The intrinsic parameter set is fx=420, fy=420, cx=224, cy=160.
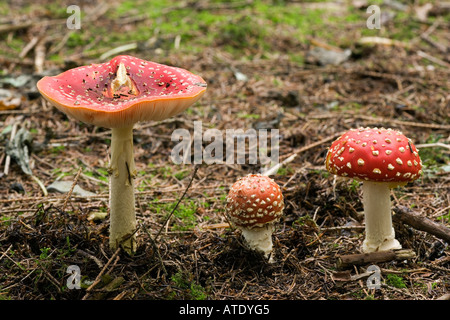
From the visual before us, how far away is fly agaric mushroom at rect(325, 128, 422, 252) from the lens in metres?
2.78

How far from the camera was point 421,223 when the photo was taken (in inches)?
125

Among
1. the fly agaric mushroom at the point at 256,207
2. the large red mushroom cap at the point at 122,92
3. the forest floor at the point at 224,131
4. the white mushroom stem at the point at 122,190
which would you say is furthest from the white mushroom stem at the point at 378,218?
the white mushroom stem at the point at 122,190

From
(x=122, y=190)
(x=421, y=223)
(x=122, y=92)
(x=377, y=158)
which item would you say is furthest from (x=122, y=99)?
(x=421, y=223)

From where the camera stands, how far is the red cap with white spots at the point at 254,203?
305 centimetres

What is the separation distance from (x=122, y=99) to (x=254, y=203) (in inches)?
47.0

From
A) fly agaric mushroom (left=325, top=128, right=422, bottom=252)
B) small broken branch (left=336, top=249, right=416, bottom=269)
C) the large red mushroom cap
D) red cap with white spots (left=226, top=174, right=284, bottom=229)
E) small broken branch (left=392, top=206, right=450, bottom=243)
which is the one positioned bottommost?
small broken branch (left=336, top=249, right=416, bottom=269)

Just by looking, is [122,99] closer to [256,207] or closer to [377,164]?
[256,207]

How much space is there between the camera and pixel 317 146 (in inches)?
190

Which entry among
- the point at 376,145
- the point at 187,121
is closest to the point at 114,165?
the point at 376,145

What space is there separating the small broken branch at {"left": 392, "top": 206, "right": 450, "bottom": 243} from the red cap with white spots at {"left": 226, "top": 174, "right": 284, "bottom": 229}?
3.15 ft

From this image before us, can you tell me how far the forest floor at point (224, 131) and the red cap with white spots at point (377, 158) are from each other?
65 cm

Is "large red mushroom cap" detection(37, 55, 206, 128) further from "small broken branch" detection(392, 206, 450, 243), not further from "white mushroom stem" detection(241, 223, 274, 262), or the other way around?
"small broken branch" detection(392, 206, 450, 243)

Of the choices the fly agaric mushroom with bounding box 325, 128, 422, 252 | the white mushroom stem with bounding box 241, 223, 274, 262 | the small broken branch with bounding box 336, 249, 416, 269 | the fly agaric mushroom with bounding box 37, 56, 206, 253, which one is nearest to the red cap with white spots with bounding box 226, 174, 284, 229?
the white mushroom stem with bounding box 241, 223, 274, 262

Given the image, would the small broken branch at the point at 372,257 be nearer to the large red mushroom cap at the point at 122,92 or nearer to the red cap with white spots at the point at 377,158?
the red cap with white spots at the point at 377,158
